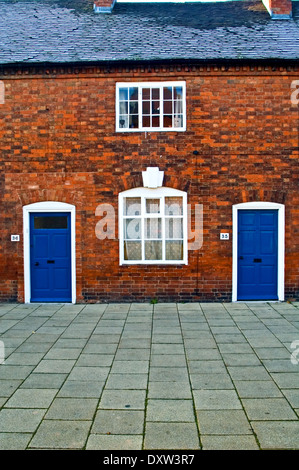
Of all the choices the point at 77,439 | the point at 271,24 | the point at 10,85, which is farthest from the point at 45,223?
the point at 271,24

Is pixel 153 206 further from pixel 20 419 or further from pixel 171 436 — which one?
pixel 171 436

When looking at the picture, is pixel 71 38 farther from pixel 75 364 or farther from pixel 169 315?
pixel 75 364

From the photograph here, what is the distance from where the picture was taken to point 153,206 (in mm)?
10438

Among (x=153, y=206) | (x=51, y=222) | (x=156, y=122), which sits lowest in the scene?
(x=51, y=222)

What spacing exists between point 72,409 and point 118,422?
0.64 metres

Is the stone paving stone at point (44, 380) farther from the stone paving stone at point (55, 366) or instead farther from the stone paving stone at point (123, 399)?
the stone paving stone at point (123, 399)

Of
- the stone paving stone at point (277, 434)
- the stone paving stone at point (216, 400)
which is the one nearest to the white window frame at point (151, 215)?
the stone paving stone at point (216, 400)

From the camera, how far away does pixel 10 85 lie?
410 inches

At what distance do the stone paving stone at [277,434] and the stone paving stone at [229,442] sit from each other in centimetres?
10

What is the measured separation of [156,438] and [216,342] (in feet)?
11.1

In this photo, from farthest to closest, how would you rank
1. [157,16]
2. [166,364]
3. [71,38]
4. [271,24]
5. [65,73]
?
[157,16] → [271,24] → [71,38] → [65,73] → [166,364]

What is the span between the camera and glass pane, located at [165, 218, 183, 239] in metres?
10.4

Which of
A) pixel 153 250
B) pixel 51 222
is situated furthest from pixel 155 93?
pixel 51 222

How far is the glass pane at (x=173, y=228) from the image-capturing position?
10.4m
